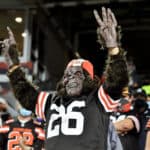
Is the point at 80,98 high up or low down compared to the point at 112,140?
up

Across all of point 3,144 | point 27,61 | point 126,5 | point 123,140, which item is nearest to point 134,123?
point 123,140

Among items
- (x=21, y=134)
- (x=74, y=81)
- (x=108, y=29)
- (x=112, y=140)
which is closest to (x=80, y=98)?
(x=74, y=81)

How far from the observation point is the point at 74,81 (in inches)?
120

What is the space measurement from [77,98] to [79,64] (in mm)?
216

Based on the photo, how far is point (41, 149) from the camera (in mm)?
5672

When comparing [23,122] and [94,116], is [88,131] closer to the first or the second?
[94,116]

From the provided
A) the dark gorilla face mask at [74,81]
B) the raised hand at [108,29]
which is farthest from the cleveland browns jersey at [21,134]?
the raised hand at [108,29]

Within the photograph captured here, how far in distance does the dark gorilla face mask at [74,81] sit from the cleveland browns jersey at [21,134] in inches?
105

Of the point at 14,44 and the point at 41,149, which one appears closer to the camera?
the point at 14,44

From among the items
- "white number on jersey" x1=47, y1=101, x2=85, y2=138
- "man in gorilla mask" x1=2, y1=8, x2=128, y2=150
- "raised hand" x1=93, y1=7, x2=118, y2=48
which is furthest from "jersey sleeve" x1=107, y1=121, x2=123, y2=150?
"raised hand" x1=93, y1=7, x2=118, y2=48

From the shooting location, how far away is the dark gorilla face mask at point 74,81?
3.05 metres

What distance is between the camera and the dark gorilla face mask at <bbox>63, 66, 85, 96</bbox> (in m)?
3.05

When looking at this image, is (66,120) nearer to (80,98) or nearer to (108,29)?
(80,98)

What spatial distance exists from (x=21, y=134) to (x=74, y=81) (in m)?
2.79
